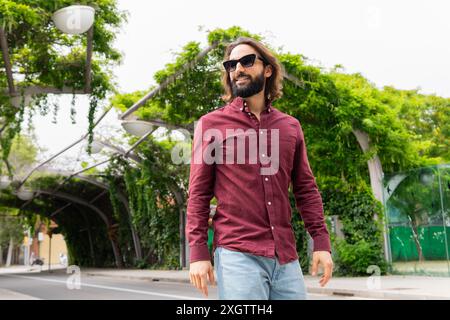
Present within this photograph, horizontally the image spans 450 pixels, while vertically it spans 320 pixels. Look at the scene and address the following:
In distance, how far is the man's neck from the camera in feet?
9.26

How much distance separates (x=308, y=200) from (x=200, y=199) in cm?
55

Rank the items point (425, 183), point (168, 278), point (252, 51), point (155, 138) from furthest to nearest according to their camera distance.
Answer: point (155, 138), point (168, 278), point (425, 183), point (252, 51)

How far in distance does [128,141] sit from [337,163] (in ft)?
37.5

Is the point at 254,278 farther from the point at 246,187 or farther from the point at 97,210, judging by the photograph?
the point at 97,210

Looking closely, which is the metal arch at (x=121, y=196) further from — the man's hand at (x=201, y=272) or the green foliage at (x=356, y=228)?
the man's hand at (x=201, y=272)

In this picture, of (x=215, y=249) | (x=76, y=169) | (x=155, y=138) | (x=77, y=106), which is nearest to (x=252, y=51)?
(x=215, y=249)

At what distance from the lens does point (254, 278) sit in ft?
8.04

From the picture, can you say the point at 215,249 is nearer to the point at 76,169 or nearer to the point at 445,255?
the point at 445,255

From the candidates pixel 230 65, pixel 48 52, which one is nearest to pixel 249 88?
pixel 230 65

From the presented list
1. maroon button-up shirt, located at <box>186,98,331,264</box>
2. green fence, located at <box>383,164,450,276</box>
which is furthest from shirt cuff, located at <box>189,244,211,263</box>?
green fence, located at <box>383,164,450,276</box>

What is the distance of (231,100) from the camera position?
293 cm

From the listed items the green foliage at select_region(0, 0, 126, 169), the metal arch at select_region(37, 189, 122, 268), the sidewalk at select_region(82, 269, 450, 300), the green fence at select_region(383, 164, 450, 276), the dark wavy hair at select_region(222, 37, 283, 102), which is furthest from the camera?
the metal arch at select_region(37, 189, 122, 268)

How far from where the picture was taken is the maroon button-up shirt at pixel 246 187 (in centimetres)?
255

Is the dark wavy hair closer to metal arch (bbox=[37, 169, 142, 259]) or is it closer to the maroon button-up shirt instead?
the maroon button-up shirt
